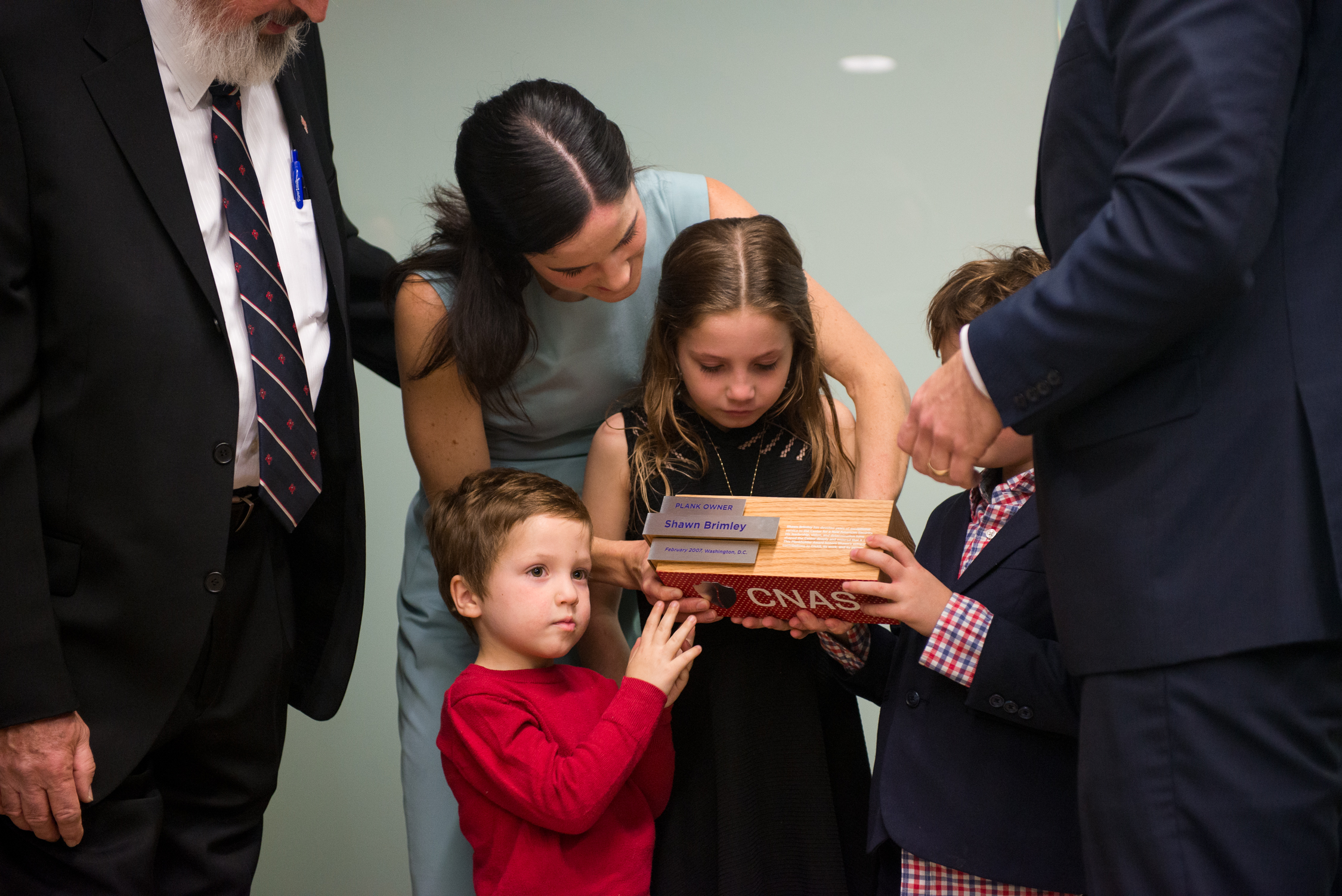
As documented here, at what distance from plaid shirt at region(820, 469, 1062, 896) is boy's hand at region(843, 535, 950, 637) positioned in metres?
0.02

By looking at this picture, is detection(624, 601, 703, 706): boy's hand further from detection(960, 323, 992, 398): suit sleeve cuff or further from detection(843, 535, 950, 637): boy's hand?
detection(960, 323, 992, 398): suit sleeve cuff

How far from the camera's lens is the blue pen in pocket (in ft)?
5.50

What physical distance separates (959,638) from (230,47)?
1.24 m

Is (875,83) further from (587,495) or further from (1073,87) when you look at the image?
(1073,87)

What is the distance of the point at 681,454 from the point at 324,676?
2.20 feet

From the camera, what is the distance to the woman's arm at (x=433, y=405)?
186 cm

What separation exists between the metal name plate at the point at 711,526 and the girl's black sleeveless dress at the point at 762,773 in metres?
0.35

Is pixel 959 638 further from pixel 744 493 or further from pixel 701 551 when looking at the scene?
pixel 744 493

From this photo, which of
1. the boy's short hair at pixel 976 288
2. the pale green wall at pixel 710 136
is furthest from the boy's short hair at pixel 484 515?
the pale green wall at pixel 710 136

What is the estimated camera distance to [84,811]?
1411 mm

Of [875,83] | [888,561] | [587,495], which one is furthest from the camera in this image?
[875,83]

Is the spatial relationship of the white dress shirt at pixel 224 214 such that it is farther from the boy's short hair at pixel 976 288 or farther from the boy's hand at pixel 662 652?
the boy's short hair at pixel 976 288

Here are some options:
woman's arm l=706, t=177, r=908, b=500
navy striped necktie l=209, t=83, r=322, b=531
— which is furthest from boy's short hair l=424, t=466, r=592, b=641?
woman's arm l=706, t=177, r=908, b=500

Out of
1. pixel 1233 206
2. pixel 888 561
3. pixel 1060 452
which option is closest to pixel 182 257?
pixel 888 561
